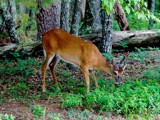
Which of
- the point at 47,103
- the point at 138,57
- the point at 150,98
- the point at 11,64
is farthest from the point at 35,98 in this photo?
the point at 138,57

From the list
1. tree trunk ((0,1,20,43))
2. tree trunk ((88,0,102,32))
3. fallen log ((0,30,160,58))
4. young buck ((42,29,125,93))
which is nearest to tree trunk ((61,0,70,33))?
fallen log ((0,30,160,58))

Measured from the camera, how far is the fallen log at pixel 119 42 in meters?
11.9

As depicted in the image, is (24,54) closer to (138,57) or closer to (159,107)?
(138,57)

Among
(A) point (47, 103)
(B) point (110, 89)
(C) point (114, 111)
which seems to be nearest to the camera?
(C) point (114, 111)

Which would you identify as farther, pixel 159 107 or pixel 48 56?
pixel 48 56

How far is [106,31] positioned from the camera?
11195mm

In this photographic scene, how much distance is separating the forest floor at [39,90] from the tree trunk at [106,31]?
2.86 ft

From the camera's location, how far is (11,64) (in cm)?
1133

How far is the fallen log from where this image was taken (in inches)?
469

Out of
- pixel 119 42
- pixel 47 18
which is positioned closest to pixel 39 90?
pixel 119 42

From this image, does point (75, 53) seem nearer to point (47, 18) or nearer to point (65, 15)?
point (65, 15)

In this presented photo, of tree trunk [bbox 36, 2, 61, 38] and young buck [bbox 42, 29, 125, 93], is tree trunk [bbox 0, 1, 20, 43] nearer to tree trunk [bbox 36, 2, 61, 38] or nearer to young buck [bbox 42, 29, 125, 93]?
tree trunk [bbox 36, 2, 61, 38]

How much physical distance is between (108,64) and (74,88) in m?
1.00

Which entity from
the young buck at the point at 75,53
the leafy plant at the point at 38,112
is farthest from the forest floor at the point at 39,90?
the young buck at the point at 75,53
